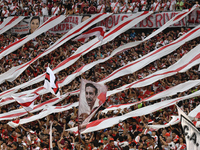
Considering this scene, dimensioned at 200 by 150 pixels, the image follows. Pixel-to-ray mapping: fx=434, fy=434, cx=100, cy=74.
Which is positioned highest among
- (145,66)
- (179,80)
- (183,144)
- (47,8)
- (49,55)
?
(47,8)

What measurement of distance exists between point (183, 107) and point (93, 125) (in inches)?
112

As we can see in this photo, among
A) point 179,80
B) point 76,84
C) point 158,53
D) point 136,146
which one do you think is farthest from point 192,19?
point 136,146

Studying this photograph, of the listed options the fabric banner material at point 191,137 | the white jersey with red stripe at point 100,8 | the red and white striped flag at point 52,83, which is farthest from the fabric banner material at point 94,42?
the fabric banner material at point 191,137

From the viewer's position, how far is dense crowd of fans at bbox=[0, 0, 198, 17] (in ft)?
59.6

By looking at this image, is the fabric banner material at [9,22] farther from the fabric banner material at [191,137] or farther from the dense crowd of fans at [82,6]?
the fabric banner material at [191,137]

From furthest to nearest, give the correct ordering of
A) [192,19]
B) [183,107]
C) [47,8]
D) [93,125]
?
1. [47,8]
2. [192,19]
3. [183,107]
4. [93,125]

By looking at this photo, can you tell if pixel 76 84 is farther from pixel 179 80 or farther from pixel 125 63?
pixel 179 80

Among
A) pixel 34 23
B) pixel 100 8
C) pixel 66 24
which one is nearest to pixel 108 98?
pixel 100 8

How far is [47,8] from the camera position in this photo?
19984mm

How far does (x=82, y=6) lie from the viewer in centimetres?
1938

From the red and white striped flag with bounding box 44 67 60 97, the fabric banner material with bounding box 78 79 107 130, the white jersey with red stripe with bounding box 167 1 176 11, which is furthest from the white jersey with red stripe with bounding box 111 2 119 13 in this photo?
the fabric banner material with bounding box 78 79 107 130

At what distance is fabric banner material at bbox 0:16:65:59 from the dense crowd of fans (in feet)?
1.75

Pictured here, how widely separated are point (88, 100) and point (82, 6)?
1138 centimetres

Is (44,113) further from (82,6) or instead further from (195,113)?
(82,6)
